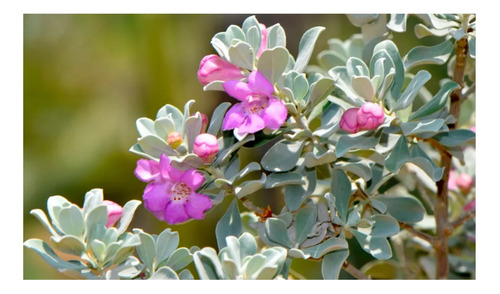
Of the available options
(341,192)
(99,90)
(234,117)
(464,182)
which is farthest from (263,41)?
(99,90)

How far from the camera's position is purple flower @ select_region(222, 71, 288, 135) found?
A: 2.72ft

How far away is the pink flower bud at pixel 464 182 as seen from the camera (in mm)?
1315

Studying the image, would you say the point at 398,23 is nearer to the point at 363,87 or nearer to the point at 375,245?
the point at 363,87

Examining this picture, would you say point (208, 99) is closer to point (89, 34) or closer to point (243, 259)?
point (89, 34)

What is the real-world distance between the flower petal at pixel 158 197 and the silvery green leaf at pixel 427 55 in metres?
0.39

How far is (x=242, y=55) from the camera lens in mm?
843

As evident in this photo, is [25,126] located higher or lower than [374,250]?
higher

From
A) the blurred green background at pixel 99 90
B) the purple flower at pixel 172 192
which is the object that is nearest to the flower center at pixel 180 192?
the purple flower at pixel 172 192

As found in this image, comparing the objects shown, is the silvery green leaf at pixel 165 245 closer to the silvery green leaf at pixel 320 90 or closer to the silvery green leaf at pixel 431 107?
the silvery green leaf at pixel 320 90

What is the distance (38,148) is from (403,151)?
1753mm

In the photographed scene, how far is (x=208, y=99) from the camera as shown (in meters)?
2.62

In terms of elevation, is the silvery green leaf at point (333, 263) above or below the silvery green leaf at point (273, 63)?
below
